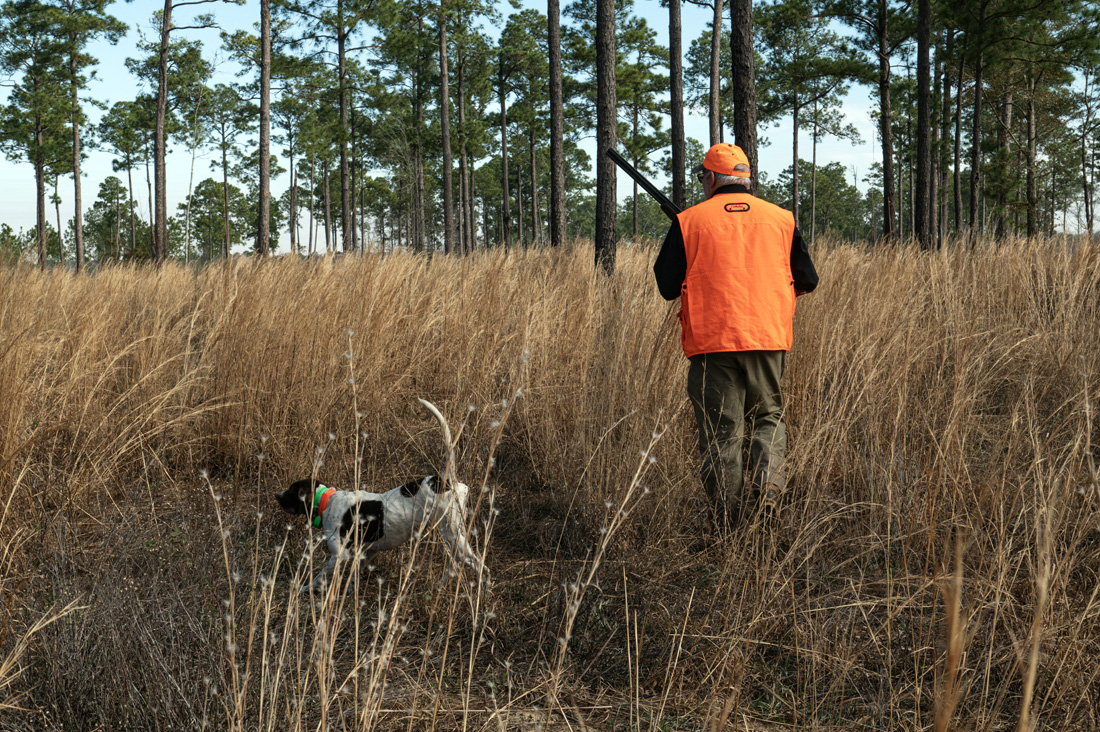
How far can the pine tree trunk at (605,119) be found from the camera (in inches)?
318

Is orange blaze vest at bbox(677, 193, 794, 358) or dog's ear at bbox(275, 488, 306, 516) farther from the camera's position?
orange blaze vest at bbox(677, 193, 794, 358)

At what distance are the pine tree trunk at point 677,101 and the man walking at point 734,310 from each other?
10.9 metres

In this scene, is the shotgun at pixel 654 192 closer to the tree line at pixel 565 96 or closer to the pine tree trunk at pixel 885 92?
the tree line at pixel 565 96

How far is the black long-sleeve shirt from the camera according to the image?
3238mm

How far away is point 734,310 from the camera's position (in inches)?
123

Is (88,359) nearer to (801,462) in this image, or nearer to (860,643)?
(801,462)

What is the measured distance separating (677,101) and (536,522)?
46.8 ft

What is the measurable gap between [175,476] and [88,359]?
732 mm

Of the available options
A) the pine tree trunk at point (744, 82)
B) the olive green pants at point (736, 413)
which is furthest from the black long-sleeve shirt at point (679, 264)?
the pine tree trunk at point (744, 82)

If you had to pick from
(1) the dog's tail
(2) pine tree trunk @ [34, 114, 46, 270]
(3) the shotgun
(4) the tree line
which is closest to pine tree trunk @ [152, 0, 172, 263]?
(4) the tree line

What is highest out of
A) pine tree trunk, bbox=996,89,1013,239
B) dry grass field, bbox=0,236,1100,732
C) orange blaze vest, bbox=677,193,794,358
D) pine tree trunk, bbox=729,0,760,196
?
pine tree trunk, bbox=996,89,1013,239

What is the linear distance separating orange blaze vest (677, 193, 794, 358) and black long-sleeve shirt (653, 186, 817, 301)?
5cm

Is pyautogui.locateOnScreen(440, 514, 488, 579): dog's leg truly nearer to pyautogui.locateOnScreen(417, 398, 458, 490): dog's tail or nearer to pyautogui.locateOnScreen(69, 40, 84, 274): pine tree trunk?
pyautogui.locateOnScreen(417, 398, 458, 490): dog's tail

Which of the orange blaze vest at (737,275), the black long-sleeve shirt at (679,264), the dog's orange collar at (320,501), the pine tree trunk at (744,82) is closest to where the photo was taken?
the dog's orange collar at (320,501)
